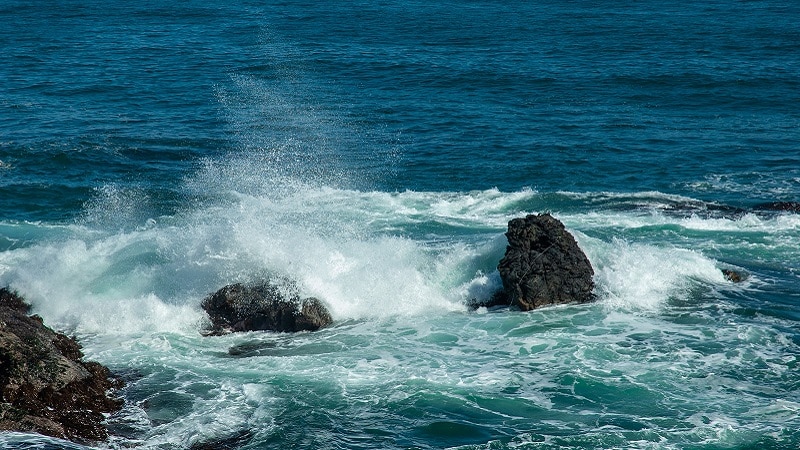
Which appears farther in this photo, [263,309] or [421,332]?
[263,309]

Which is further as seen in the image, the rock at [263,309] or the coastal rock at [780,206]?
the coastal rock at [780,206]

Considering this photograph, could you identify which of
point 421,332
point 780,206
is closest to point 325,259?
point 421,332

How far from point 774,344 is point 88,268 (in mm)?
15409

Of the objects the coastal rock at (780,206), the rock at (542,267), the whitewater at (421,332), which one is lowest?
the whitewater at (421,332)

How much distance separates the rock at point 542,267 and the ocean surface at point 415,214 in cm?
45

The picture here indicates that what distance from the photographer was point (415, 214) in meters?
29.9

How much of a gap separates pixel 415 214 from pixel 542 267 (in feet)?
A: 27.5

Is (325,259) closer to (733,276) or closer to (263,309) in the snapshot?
(263,309)

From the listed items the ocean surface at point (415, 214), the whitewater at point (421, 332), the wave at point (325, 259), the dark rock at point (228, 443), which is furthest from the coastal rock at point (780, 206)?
the dark rock at point (228, 443)

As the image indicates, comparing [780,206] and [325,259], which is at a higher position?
[325,259]

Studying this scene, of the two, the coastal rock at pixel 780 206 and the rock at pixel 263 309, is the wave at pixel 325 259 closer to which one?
the rock at pixel 263 309

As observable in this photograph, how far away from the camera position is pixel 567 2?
6469 cm

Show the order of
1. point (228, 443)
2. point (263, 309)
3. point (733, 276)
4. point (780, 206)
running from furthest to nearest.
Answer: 1. point (780, 206)
2. point (733, 276)
3. point (263, 309)
4. point (228, 443)

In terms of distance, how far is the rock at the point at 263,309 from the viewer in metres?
21.1
